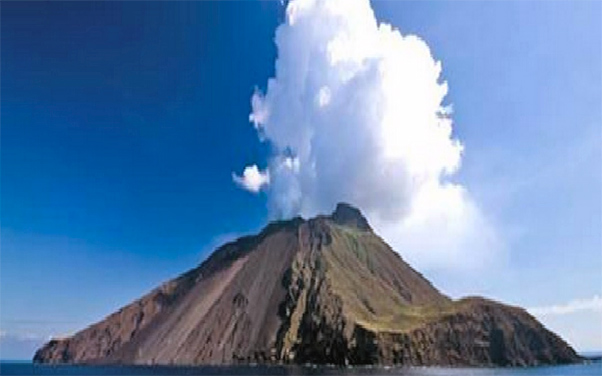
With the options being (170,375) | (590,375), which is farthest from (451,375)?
(170,375)

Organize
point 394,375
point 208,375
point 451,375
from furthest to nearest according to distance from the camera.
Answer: point 208,375
point 451,375
point 394,375

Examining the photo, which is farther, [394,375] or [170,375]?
[170,375]

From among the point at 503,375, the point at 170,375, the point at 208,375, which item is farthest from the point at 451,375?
the point at 170,375

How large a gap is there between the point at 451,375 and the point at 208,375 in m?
66.6

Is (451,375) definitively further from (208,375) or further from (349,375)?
(208,375)

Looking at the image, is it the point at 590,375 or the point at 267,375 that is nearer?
the point at 590,375

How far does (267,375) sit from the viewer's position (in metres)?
179

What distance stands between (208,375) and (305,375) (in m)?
36.3

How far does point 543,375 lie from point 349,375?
54.5 metres

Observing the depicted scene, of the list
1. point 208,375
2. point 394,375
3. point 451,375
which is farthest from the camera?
point 208,375

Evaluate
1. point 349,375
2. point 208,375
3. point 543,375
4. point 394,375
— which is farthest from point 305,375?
point 543,375

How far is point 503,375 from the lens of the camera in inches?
7205

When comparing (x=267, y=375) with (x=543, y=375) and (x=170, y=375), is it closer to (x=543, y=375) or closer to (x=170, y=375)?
(x=170, y=375)

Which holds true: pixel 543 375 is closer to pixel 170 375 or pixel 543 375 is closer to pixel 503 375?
pixel 503 375
